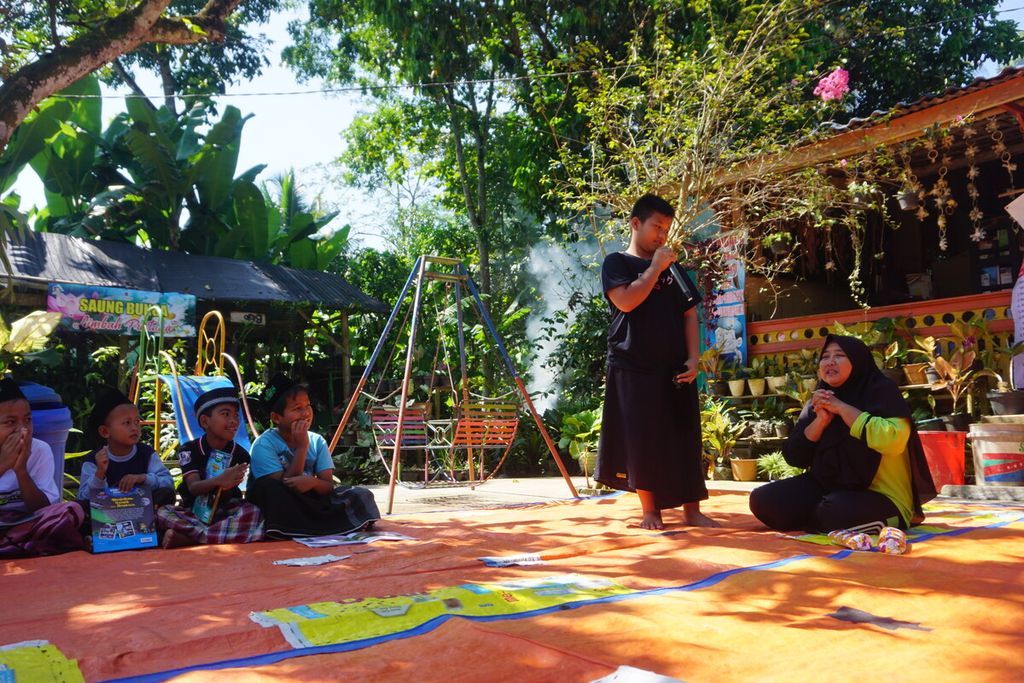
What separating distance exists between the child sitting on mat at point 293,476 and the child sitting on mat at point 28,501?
88 cm

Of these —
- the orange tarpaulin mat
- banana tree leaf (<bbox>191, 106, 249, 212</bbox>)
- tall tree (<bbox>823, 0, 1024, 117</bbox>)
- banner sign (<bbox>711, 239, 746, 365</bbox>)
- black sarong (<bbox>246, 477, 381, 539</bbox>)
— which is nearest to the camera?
the orange tarpaulin mat

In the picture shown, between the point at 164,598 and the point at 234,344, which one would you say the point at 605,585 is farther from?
the point at 234,344

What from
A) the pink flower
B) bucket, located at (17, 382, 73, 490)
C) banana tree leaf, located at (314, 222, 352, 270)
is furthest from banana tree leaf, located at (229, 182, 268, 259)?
bucket, located at (17, 382, 73, 490)

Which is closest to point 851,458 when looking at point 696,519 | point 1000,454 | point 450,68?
point 696,519

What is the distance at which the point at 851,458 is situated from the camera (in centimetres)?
400

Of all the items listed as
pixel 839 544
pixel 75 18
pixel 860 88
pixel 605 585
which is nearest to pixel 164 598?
pixel 605 585

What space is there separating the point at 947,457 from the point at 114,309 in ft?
30.0

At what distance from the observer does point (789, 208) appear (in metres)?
8.58

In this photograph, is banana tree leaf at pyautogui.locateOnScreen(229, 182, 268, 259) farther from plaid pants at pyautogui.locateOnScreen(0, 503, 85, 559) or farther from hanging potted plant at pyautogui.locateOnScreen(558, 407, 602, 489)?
plaid pants at pyautogui.locateOnScreen(0, 503, 85, 559)

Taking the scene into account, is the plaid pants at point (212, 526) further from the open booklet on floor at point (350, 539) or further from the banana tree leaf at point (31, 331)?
the banana tree leaf at point (31, 331)

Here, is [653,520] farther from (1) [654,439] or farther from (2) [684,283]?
(2) [684,283]

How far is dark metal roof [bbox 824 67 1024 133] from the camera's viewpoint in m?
7.04

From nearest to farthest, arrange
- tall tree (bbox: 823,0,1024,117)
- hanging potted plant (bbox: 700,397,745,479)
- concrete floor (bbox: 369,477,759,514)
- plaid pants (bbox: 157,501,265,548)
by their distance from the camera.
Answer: plaid pants (bbox: 157,501,265,548) < concrete floor (bbox: 369,477,759,514) < hanging potted plant (bbox: 700,397,745,479) < tall tree (bbox: 823,0,1024,117)

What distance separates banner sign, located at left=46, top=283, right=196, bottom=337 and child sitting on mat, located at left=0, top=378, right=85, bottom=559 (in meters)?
5.94
